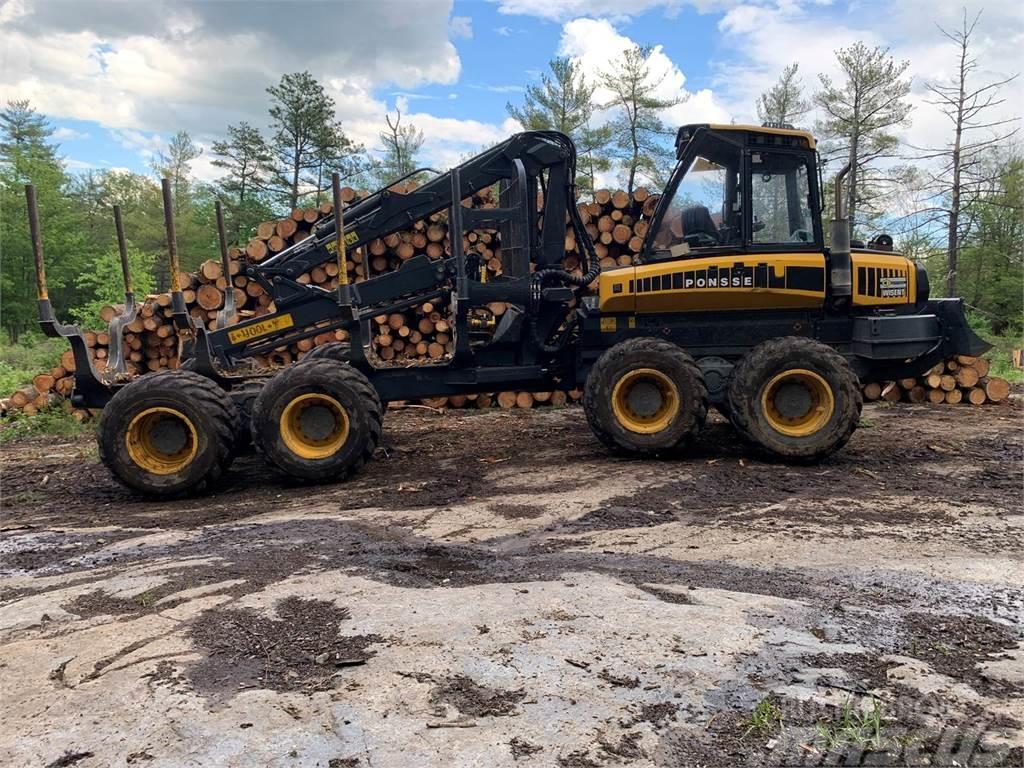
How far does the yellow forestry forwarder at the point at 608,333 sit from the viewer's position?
220 inches

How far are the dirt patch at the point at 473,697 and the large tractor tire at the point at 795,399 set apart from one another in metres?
4.16

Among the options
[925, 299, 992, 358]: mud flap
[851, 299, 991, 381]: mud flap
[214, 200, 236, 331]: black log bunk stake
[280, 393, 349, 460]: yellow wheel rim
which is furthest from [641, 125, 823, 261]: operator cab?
[214, 200, 236, 331]: black log bunk stake

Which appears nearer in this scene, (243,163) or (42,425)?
(42,425)

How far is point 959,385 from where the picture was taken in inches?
363

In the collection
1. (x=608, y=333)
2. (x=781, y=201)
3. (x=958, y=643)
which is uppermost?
(x=781, y=201)

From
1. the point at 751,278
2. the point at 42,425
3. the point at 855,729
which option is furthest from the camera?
the point at 42,425

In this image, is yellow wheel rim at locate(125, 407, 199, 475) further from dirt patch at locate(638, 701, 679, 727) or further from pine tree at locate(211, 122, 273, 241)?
pine tree at locate(211, 122, 273, 241)

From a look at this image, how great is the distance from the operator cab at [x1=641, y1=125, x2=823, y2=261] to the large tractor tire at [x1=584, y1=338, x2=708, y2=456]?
41.0 inches

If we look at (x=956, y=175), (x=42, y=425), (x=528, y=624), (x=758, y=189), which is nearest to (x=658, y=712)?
(x=528, y=624)

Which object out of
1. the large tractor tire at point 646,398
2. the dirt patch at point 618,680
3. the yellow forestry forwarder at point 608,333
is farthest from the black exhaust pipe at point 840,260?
Answer: the dirt patch at point 618,680

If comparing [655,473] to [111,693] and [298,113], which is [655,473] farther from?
[298,113]

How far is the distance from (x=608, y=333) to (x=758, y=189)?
181 centimetres

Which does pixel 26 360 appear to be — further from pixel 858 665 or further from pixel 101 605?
pixel 858 665

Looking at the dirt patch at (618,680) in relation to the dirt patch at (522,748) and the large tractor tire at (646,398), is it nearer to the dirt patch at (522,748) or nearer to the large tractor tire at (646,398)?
the dirt patch at (522,748)
